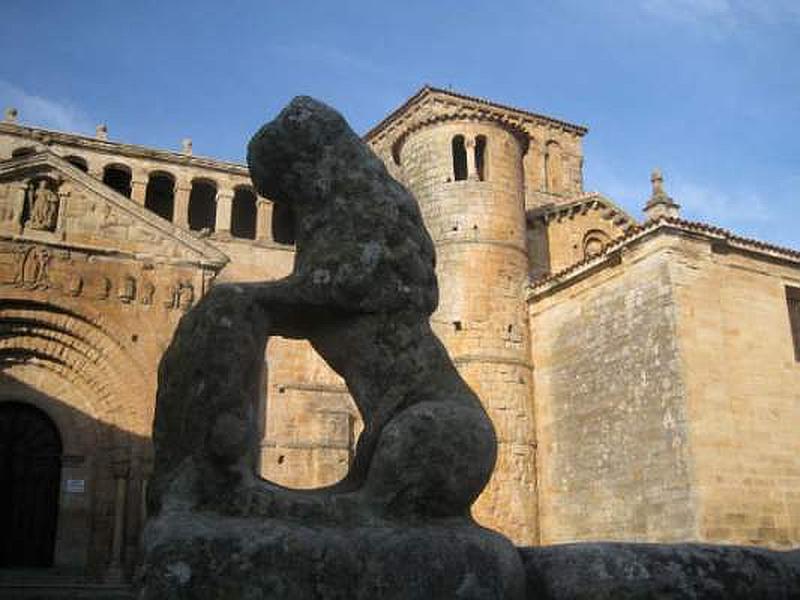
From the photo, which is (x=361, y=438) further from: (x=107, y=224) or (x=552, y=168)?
(x=552, y=168)

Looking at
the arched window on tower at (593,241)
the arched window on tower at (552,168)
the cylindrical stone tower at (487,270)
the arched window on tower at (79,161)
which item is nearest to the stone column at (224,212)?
the arched window on tower at (79,161)

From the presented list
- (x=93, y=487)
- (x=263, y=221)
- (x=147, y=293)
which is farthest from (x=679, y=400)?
(x=263, y=221)

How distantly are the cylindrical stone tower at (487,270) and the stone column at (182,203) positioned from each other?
5721 millimetres

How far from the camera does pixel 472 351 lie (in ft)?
63.0

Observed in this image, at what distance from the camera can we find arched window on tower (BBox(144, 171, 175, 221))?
72.6ft

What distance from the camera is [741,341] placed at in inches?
616

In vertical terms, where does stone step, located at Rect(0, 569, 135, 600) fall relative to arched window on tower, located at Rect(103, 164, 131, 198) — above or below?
below

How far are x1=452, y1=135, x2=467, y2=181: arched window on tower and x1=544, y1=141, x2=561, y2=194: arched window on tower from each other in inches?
328

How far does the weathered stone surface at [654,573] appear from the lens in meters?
2.61

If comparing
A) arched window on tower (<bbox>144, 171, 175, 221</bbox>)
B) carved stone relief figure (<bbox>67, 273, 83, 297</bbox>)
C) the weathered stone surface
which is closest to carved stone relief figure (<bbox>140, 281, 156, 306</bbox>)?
carved stone relief figure (<bbox>67, 273, 83, 297</bbox>)

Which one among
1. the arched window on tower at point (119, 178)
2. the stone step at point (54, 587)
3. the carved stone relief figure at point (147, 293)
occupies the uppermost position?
the arched window on tower at point (119, 178)

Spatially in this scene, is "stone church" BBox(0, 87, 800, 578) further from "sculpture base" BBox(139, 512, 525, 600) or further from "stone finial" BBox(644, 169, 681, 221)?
"sculpture base" BBox(139, 512, 525, 600)

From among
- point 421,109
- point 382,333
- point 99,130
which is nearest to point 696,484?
point 382,333

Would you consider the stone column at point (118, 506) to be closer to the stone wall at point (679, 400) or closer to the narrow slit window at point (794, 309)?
the stone wall at point (679, 400)
